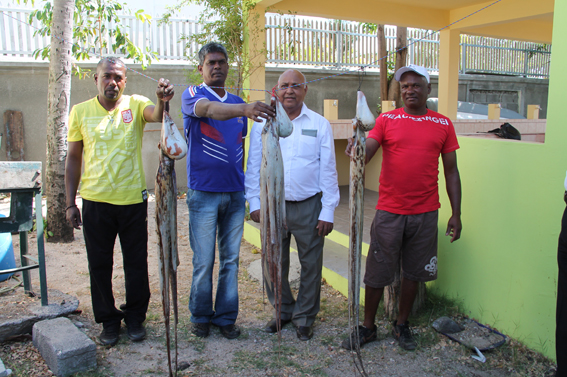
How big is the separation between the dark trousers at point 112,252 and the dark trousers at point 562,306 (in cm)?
267

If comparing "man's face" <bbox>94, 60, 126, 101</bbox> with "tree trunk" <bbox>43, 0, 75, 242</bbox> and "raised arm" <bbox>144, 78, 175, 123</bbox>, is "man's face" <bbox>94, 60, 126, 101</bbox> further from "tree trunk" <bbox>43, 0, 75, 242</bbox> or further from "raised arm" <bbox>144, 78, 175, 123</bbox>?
"tree trunk" <bbox>43, 0, 75, 242</bbox>

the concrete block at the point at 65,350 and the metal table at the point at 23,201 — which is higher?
the metal table at the point at 23,201

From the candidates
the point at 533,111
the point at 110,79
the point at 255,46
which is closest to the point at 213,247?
the point at 110,79

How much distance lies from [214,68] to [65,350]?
2069 millimetres

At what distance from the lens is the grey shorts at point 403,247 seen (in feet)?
10.2

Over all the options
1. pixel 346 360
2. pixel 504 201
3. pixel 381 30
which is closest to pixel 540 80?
pixel 381 30

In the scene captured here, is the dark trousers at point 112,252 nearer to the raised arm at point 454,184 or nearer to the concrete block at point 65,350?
the concrete block at point 65,350

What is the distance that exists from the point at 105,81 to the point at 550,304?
131 inches

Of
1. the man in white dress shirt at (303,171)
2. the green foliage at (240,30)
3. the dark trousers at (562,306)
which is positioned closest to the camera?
the dark trousers at (562,306)

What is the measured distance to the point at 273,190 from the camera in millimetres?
2252

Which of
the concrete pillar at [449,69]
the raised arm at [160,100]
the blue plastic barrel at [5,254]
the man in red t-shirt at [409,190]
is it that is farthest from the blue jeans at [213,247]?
the concrete pillar at [449,69]

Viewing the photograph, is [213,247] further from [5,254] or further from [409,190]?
[5,254]

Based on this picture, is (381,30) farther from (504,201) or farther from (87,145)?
(87,145)

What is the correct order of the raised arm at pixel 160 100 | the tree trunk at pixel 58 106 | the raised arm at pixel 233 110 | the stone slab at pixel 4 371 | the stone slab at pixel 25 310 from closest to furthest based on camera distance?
the raised arm at pixel 233 110 → the raised arm at pixel 160 100 → the stone slab at pixel 4 371 → the stone slab at pixel 25 310 → the tree trunk at pixel 58 106
